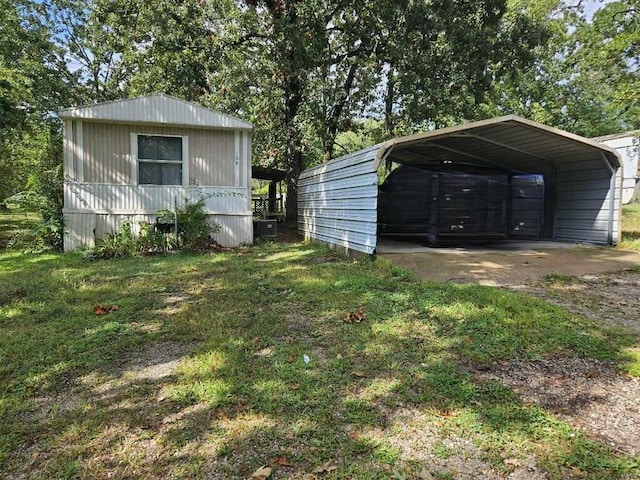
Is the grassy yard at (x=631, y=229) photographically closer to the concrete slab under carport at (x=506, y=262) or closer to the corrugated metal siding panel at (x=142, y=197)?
the concrete slab under carport at (x=506, y=262)

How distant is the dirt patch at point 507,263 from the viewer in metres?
5.29

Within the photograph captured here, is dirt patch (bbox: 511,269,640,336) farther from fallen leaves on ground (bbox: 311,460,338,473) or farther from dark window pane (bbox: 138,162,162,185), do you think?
dark window pane (bbox: 138,162,162,185)

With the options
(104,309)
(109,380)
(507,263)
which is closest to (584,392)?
(109,380)

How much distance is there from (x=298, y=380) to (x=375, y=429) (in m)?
0.66

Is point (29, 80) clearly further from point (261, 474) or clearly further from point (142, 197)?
point (261, 474)

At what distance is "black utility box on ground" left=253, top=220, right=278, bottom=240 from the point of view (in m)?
10.0

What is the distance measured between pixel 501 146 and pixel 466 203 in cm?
186

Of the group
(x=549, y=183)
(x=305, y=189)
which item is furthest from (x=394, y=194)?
(x=549, y=183)

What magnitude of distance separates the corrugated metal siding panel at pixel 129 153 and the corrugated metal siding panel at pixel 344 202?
209 cm

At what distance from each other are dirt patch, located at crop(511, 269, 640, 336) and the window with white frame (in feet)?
23.2

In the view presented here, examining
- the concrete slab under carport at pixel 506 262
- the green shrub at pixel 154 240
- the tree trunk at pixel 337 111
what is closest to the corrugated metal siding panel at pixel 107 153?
the green shrub at pixel 154 240

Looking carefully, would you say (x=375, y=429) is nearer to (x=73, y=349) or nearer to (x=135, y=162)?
(x=73, y=349)

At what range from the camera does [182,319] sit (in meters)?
3.74

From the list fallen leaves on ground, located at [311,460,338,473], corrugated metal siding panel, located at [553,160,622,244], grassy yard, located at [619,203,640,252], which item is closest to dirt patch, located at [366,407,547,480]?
fallen leaves on ground, located at [311,460,338,473]
